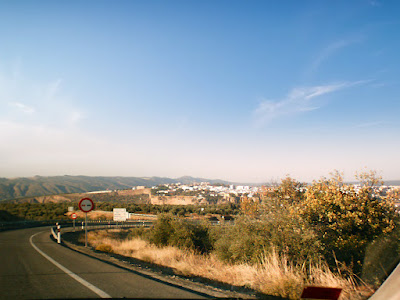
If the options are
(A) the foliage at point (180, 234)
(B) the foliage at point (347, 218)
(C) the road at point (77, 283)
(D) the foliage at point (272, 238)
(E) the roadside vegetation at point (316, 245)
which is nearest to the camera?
(C) the road at point (77, 283)

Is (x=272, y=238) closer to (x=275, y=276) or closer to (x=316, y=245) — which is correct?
(x=316, y=245)

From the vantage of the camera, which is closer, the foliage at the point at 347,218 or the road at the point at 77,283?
the road at the point at 77,283

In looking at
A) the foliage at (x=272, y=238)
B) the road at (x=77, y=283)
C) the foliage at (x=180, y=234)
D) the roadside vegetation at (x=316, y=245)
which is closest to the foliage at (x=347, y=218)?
the roadside vegetation at (x=316, y=245)

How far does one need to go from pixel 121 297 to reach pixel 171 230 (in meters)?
10.5

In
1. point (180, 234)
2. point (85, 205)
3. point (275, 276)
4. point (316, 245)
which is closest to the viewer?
point (275, 276)

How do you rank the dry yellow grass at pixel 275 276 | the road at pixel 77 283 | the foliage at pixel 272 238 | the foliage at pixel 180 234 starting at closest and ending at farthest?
the road at pixel 77 283
the dry yellow grass at pixel 275 276
the foliage at pixel 272 238
the foliage at pixel 180 234

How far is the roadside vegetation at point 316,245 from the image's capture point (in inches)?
238

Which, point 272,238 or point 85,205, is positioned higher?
point 85,205

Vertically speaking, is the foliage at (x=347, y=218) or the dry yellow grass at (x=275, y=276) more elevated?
the foliage at (x=347, y=218)

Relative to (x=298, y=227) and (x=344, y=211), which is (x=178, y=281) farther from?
(x=344, y=211)

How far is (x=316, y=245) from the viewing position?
7.20 meters

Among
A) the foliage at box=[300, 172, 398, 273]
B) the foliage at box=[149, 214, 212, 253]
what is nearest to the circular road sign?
the foliage at box=[149, 214, 212, 253]

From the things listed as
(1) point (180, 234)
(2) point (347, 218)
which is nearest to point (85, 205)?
(1) point (180, 234)

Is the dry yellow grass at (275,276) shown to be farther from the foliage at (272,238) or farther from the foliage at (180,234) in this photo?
the foliage at (180,234)
